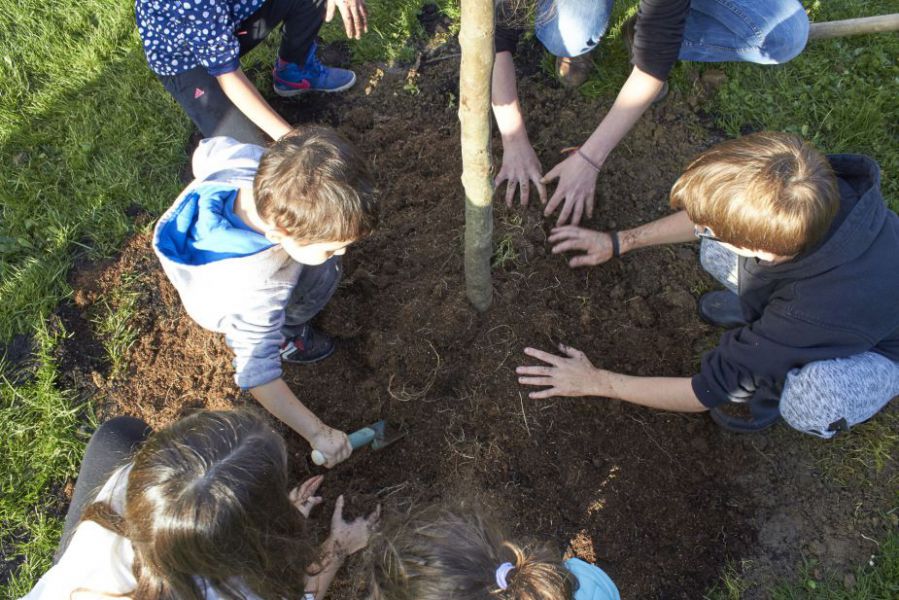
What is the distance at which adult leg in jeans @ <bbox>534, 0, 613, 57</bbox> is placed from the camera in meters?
2.74

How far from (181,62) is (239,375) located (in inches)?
59.1

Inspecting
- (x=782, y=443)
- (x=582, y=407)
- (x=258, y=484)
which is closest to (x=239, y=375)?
(x=258, y=484)

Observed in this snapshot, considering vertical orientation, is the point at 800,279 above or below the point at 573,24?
below

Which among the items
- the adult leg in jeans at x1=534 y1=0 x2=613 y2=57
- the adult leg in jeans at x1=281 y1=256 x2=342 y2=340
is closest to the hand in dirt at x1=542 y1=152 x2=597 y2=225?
the adult leg in jeans at x1=534 y1=0 x2=613 y2=57

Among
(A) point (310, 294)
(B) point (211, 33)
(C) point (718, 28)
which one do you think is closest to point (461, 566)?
(A) point (310, 294)

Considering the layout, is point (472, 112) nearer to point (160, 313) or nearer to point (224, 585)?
point (224, 585)

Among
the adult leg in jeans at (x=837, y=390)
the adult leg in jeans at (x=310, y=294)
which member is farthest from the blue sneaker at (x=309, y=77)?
the adult leg in jeans at (x=837, y=390)

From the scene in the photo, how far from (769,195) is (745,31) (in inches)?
54.7

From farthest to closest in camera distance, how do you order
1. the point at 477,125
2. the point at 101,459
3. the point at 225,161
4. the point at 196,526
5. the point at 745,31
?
the point at 745,31 → the point at 225,161 → the point at 101,459 → the point at 477,125 → the point at 196,526

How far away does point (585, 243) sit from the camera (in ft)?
8.11

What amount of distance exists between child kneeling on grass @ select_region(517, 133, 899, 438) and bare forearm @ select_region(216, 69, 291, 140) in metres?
1.51

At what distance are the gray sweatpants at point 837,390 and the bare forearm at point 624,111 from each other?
3.46ft

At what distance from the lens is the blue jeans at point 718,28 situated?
2.74 metres

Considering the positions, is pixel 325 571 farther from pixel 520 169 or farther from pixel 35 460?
pixel 520 169
